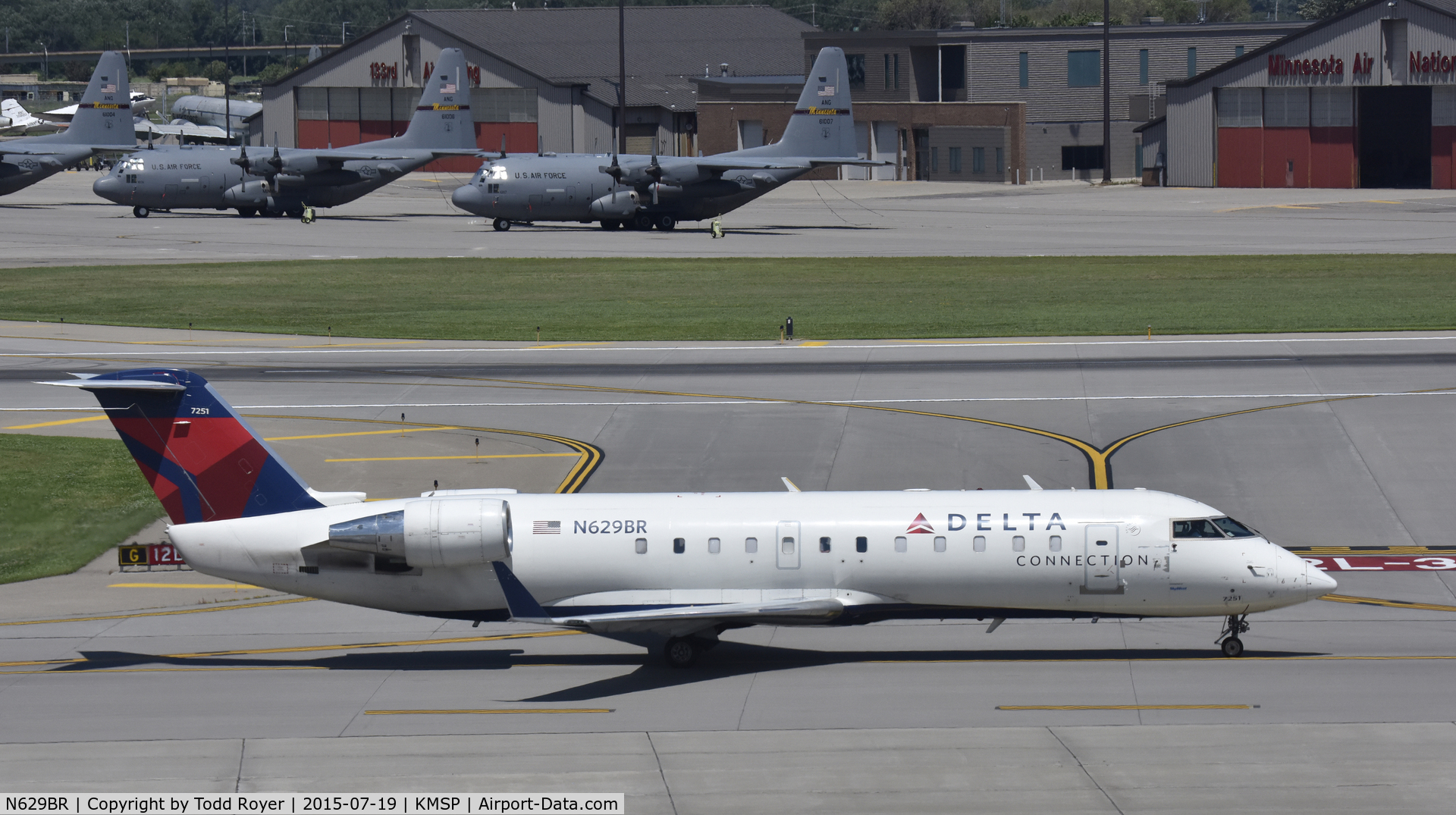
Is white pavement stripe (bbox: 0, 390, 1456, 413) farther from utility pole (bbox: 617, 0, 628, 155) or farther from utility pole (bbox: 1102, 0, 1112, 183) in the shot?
utility pole (bbox: 1102, 0, 1112, 183)

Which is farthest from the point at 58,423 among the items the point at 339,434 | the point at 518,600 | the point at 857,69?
the point at 857,69

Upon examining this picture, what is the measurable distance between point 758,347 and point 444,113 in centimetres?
6053

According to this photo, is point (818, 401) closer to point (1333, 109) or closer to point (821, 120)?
point (821, 120)

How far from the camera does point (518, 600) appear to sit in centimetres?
2358

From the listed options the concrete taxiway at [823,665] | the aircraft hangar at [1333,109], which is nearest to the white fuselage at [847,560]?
the concrete taxiway at [823,665]

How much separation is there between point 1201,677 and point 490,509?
1149cm

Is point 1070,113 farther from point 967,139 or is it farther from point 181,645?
point 181,645

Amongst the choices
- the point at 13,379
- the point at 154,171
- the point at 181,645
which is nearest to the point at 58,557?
the point at 181,645

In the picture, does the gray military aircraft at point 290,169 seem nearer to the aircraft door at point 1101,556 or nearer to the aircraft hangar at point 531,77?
the aircraft hangar at point 531,77

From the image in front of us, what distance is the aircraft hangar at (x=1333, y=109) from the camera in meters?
115

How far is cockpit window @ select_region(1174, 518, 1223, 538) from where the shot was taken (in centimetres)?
2486

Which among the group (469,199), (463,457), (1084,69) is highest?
(1084,69)

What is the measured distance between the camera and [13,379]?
2079 inches

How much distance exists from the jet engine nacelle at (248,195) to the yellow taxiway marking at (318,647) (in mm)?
87068
